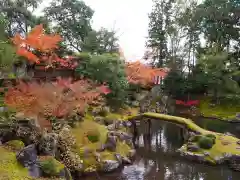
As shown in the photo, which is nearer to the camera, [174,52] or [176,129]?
[176,129]

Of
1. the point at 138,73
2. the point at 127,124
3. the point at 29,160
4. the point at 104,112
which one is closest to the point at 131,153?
the point at 127,124

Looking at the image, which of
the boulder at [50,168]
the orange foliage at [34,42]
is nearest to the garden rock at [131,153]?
the boulder at [50,168]

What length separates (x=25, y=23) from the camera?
29.5 metres

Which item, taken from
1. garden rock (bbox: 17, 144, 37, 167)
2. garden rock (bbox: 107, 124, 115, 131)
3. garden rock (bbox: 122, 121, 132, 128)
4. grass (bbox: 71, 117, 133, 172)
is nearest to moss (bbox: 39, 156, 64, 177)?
garden rock (bbox: 17, 144, 37, 167)

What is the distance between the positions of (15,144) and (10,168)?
2.06 m

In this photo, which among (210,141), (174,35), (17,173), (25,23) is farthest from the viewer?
(174,35)

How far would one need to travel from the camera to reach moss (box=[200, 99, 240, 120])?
103ft

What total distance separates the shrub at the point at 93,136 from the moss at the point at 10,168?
558cm

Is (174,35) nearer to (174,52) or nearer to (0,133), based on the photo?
(174,52)

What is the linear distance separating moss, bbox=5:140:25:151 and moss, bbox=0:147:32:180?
0.44 m

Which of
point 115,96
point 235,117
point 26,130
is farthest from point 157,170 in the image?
point 235,117

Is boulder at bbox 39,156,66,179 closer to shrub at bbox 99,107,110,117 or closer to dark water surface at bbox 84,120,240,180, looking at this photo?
dark water surface at bbox 84,120,240,180

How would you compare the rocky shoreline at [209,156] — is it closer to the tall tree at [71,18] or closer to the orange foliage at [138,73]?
the orange foliage at [138,73]

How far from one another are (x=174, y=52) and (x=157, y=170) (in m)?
25.7
